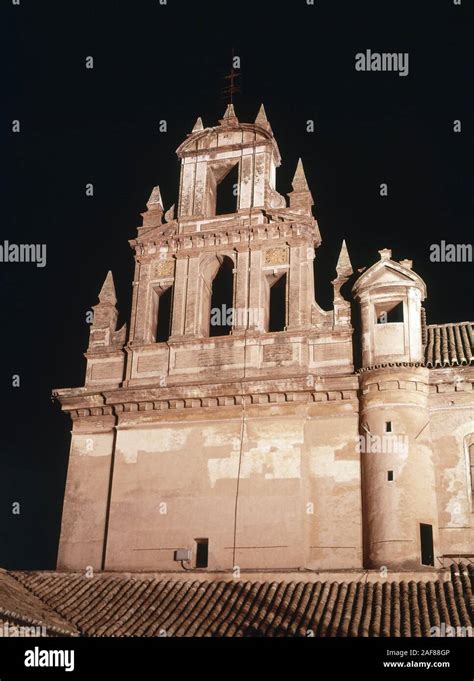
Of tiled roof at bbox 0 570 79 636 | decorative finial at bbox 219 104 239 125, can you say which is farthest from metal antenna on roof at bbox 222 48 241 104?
tiled roof at bbox 0 570 79 636

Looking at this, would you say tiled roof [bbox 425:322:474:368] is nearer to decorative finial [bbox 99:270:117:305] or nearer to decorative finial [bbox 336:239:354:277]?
decorative finial [bbox 336:239:354:277]

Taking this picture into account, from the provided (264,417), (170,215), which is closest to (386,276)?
(264,417)

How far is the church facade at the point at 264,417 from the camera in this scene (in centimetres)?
2516

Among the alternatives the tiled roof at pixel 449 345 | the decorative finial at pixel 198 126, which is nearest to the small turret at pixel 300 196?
the decorative finial at pixel 198 126

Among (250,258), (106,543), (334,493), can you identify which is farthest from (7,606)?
(250,258)

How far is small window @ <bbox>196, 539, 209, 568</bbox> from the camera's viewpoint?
26.0m

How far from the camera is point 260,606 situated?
22.3 metres

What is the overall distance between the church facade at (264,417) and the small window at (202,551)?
0.12ft

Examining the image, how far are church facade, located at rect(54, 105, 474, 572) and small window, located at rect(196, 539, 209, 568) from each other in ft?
0.12

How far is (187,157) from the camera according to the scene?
3219cm

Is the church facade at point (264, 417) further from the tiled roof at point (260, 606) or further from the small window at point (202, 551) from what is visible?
the tiled roof at point (260, 606)

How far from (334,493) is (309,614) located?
4893 millimetres
